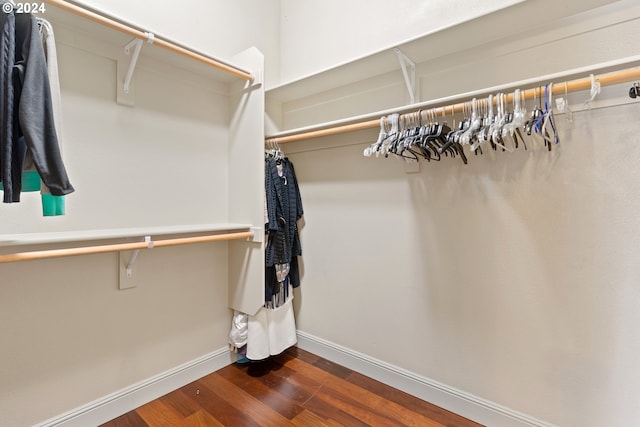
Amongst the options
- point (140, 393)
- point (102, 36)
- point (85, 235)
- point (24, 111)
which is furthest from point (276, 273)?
point (102, 36)

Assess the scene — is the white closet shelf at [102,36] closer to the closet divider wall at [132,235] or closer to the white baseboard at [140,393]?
the closet divider wall at [132,235]

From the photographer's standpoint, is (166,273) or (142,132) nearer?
(142,132)

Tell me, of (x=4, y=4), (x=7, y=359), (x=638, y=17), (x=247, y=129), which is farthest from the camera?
(x=247, y=129)

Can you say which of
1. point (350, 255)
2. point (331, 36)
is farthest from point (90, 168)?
point (331, 36)

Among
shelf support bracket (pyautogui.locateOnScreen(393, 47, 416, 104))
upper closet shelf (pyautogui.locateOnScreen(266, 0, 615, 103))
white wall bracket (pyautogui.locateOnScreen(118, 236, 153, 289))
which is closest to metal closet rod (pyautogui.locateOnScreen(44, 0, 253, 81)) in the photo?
upper closet shelf (pyautogui.locateOnScreen(266, 0, 615, 103))

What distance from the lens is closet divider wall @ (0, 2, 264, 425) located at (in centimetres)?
138

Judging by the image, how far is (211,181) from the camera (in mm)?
2043

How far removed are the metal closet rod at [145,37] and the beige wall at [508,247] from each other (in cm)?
65

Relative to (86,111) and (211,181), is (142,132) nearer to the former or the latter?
(86,111)

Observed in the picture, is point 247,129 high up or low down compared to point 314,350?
up

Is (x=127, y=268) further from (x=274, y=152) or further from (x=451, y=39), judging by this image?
(x=451, y=39)

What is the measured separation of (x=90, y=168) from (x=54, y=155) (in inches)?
20.1

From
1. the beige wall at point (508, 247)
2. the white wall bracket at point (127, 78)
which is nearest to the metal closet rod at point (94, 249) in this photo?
the white wall bracket at point (127, 78)

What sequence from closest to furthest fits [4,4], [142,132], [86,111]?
[4,4] < [86,111] < [142,132]
